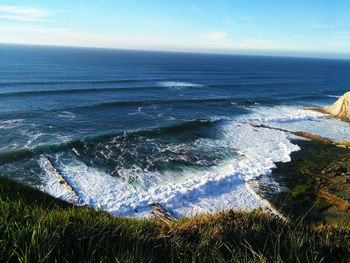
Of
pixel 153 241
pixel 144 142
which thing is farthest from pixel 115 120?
pixel 153 241

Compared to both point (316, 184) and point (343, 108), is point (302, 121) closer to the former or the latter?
point (343, 108)

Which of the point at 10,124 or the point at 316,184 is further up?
→ the point at 10,124

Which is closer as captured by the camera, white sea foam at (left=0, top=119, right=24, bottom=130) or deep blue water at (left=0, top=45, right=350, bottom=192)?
deep blue water at (left=0, top=45, right=350, bottom=192)

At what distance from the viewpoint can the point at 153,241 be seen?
584cm

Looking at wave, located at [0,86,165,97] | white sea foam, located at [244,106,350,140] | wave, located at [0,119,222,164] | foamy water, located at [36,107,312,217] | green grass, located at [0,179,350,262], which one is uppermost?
green grass, located at [0,179,350,262]

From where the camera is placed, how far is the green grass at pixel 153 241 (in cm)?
468

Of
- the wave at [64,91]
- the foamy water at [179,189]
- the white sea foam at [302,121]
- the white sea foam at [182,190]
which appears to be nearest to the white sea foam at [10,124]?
the foamy water at [179,189]

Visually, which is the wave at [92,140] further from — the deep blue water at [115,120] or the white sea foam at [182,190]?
the white sea foam at [182,190]

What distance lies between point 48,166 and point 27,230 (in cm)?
1628

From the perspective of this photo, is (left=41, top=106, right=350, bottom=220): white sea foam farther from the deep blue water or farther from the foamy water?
the deep blue water

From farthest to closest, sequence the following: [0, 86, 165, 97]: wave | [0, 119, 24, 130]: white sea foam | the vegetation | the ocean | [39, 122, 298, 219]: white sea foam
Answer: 1. [0, 86, 165, 97]: wave
2. [0, 119, 24, 130]: white sea foam
3. the ocean
4. the vegetation
5. [39, 122, 298, 219]: white sea foam

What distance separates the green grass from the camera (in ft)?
15.4

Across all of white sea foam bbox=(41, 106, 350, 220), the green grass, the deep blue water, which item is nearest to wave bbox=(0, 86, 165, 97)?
the deep blue water

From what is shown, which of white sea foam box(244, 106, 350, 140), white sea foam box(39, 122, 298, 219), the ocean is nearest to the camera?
white sea foam box(39, 122, 298, 219)
